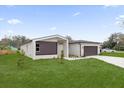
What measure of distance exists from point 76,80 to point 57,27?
25.1 metres

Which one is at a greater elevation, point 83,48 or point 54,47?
point 54,47

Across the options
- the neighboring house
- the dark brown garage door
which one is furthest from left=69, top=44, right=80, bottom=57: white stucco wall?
the dark brown garage door

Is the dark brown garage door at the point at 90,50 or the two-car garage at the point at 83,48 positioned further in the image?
the dark brown garage door at the point at 90,50

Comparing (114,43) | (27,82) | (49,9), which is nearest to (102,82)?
(27,82)

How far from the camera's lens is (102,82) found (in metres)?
8.27

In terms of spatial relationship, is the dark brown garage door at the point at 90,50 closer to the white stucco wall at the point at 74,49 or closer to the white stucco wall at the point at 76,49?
the white stucco wall at the point at 76,49

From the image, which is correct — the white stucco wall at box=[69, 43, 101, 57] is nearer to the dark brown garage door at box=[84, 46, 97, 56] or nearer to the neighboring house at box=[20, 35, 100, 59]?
the neighboring house at box=[20, 35, 100, 59]

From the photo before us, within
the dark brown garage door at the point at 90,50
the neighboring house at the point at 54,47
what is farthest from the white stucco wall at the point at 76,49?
the dark brown garage door at the point at 90,50

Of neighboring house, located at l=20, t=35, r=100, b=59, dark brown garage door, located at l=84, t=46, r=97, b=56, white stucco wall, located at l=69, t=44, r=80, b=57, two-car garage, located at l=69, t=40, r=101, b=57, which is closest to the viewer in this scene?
neighboring house, located at l=20, t=35, r=100, b=59

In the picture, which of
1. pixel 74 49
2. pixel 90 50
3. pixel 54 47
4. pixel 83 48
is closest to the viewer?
pixel 54 47

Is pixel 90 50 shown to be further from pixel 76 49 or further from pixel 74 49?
pixel 74 49

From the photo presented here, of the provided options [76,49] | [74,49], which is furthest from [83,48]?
[74,49]
